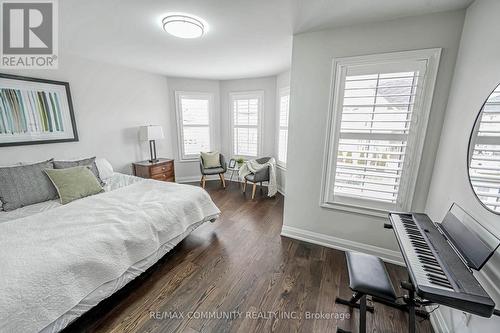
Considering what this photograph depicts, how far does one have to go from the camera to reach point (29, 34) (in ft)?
6.38

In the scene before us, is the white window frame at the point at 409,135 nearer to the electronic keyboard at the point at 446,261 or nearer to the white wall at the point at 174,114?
the electronic keyboard at the point at 446,261

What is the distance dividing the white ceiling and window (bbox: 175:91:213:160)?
1427 millimetres

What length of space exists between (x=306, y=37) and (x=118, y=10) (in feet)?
5.64

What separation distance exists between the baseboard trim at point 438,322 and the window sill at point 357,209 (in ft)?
2.65

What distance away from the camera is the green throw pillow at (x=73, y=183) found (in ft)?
6.64

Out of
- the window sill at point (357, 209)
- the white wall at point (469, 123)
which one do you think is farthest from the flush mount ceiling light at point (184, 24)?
the window sill at point (357, 209)

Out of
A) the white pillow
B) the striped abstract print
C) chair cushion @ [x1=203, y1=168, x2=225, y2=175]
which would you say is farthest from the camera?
chair cushion @ [x1=203, y1=168, x2=225, y2=175]

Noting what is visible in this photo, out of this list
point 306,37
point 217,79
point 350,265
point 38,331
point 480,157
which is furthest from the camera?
point 217,79

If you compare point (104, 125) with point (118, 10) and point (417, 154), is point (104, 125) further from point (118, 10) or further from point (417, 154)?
point (417, 154)

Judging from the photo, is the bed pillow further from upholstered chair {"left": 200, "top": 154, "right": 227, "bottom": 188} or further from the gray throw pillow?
upholstered chair {"left": 200, "top": 154, "right": 227, "bottom": 188}

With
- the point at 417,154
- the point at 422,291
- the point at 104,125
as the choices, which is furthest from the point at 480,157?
the point at 104,125

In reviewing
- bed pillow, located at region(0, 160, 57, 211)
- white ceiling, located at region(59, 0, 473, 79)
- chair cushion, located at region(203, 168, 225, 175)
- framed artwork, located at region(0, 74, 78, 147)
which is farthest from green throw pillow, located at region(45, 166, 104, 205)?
chair cushion, located at region(203, 168, 225, 175)

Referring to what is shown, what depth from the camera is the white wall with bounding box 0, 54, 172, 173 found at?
2.55 metres

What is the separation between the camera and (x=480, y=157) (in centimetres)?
118
